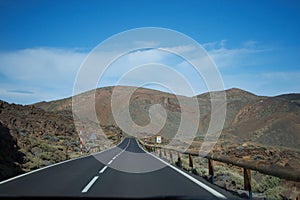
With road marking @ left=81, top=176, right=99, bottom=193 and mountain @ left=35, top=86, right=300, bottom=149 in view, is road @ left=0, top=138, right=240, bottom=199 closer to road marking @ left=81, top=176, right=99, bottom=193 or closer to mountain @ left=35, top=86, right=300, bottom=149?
road marking @ left=81, top=176, right=99, bottom=193

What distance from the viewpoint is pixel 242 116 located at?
94.9 metres

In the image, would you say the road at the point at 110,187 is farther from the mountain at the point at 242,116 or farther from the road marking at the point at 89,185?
the mountain at the point at 242,116

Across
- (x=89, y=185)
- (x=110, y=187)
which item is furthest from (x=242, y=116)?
(x=110, y=187)

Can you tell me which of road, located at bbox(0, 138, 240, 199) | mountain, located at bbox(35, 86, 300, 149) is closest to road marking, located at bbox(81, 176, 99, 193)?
road, located at bbox(0, 138, 240, 199)

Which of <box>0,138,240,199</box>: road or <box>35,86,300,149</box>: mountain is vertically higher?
<box>35,86,300,149</box>: mountain

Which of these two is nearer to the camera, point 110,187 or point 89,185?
point 110,187

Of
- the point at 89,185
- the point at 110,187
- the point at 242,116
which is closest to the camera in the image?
the point at 110,187

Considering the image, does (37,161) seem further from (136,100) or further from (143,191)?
(136,100)

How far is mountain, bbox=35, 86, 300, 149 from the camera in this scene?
208 feet

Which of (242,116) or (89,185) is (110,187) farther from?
(242,116)

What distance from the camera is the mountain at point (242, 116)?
63388 mm

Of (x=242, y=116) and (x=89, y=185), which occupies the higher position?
(x=242, y=116)

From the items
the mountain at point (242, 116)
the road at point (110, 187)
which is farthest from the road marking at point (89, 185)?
the mountain at point (242, 116)

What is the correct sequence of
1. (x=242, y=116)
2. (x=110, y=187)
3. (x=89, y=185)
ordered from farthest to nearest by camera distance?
1. (x=242, y=116)
2. (x=89, y=185)
3. (x=110, y=187)
